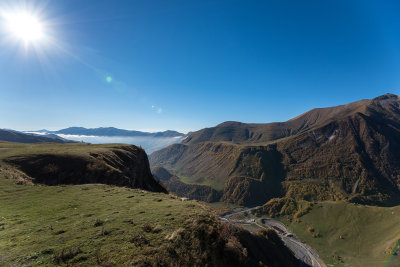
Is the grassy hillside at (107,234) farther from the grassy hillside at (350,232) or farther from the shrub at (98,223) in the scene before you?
the grassy hillside at (350,232)

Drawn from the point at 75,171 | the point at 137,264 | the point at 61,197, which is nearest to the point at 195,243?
the point at 137,264

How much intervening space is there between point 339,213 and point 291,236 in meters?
57.6

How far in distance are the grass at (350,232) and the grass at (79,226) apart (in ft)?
580

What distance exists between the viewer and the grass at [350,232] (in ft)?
425

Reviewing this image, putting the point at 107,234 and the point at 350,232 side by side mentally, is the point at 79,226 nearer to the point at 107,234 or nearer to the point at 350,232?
the point at 107,234

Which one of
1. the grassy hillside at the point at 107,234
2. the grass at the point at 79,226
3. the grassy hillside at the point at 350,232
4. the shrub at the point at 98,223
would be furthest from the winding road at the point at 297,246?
the shrub at the point at 98,223

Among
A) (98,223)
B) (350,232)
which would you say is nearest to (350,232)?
(350,232)

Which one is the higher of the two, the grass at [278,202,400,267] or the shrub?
the shrub

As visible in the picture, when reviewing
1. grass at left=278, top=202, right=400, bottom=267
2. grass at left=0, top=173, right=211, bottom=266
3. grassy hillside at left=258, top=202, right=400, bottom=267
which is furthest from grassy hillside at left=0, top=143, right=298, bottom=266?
grassy hillside at left=258, top=202, right=400, bottom=267

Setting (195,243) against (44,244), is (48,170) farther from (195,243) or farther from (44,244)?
(195,243)

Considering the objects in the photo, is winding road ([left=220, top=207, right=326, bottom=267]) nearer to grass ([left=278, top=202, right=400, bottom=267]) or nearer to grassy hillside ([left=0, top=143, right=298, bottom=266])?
grass ([left=278, top=202, right=400, bottom=267])

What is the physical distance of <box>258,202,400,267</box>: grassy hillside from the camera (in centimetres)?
12950

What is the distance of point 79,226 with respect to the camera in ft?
51.7

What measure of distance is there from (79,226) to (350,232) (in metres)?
222
